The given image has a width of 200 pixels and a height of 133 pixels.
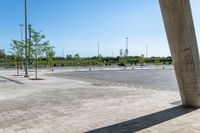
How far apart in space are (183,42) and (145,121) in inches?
107

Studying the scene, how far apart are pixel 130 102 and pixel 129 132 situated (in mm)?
4748

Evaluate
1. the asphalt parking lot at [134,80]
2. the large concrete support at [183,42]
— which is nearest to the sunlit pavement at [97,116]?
the large concrete support at [183,42]

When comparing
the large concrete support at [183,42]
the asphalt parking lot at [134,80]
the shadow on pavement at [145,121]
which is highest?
the large concrete support at [183,42]

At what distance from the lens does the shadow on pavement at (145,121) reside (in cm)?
729

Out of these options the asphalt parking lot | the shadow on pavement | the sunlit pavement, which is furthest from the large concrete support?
the asphalt parking lot

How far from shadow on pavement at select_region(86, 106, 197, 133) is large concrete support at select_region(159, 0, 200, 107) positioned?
0.81 meters

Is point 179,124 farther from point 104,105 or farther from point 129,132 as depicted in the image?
point 104,105

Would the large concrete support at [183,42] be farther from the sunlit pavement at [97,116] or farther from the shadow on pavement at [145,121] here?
the sunlit pavement at [97,116]

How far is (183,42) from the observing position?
9062mm

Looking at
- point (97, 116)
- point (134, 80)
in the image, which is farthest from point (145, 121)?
point (134, 80)

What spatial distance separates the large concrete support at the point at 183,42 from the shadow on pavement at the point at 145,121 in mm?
810

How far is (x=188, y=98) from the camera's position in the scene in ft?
33.2

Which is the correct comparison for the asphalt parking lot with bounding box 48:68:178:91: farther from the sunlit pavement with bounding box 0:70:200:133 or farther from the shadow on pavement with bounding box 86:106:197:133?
the shadow on pavement with bounding box 86:106:197:133

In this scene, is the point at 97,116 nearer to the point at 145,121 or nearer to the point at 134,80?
the point at 145,121
